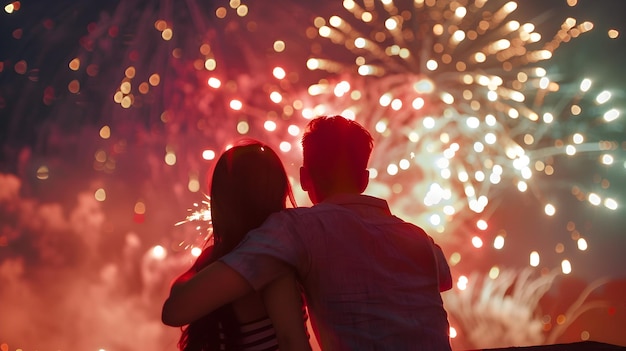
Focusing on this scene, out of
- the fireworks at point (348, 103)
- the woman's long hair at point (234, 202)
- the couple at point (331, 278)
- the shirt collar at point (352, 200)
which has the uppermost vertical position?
the fireworks at point (348, 103)

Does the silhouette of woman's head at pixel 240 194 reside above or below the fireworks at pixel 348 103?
below

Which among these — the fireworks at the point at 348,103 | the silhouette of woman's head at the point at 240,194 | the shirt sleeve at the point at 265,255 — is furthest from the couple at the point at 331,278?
the fireworks at the point at 348,103

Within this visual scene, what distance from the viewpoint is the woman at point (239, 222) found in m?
1.37

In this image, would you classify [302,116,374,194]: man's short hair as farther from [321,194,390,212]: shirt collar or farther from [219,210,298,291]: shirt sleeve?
[219,210,298,291]: shirt sleeve

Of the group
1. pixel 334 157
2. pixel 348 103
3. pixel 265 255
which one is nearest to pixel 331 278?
pixel 265 255

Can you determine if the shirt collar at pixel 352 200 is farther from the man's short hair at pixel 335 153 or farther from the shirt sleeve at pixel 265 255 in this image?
the shirt sleeve at pixel 265 255

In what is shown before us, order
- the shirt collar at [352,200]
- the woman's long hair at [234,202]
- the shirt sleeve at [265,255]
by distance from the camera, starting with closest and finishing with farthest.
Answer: the shirt sleeve at [265,255]
the shirt collar at [352,200]
the woman's long hair at [234,202]

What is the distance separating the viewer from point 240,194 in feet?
4.74

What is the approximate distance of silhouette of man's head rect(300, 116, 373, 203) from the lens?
4.50ft

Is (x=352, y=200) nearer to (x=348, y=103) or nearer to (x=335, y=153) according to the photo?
(x=335, y=153)

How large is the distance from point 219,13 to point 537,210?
2.95 meters

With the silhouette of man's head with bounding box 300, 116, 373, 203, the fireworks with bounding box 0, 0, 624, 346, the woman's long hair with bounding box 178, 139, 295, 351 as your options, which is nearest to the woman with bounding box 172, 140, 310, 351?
the woman's long hair with bounding box 178, 139, 295, 351

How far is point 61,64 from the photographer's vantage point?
181 inches

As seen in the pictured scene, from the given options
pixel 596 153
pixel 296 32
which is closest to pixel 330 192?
pixel 296 32
